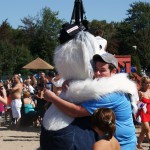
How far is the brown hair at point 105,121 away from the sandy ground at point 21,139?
5.48 m

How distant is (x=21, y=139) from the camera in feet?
33.3

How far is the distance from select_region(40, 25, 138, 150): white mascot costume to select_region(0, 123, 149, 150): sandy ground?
5317 mm

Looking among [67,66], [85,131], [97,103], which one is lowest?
[85,131]

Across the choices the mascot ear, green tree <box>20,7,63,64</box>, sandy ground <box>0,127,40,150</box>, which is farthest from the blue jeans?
green tree <box>20,7,63,64</box>

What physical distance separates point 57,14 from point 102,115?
7132 cm

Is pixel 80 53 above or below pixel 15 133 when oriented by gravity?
above

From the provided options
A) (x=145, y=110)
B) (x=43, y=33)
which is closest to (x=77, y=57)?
(x=145, y=110)

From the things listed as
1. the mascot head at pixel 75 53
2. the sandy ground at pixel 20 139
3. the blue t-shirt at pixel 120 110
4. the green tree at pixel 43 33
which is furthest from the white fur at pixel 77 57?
the green tree at pixel 43 33

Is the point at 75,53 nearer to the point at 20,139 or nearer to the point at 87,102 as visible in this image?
the point at 87,102

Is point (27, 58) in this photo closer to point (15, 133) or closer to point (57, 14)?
point (57, 14)

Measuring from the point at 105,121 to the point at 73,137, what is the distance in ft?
0.86

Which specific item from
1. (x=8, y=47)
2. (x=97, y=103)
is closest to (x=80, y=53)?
(x=97, y=103)

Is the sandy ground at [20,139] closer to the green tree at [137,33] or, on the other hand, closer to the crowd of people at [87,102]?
the crowd of people at [87,102]

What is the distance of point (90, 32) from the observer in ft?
11.4
